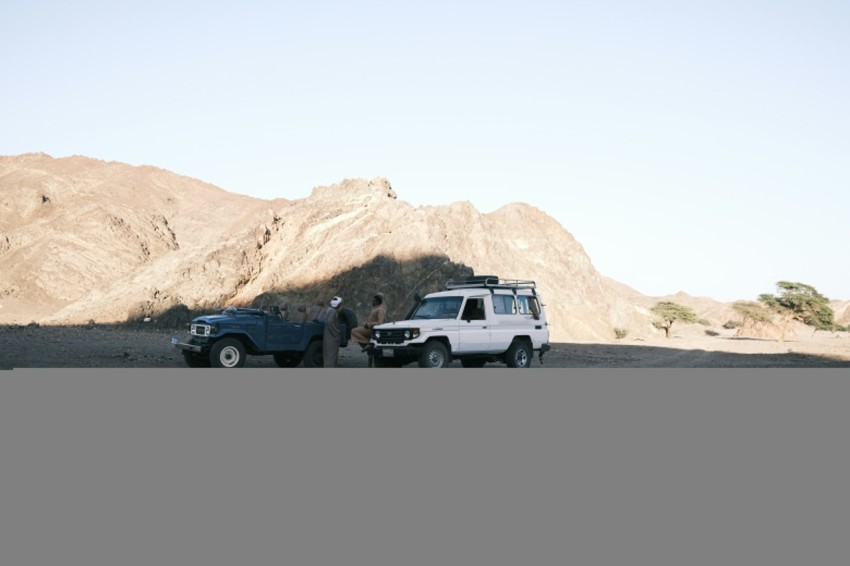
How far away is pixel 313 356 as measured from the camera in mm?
21094

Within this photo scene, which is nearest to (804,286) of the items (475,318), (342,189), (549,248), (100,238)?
(549,248)

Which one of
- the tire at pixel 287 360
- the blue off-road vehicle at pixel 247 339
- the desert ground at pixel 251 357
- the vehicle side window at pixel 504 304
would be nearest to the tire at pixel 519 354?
the vehicle side window at pixel 504 304

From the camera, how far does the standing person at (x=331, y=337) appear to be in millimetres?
20531

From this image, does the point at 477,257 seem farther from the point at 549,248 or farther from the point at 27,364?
the point at 27,364

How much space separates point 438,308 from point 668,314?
55756 millimetres

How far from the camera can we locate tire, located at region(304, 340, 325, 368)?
69.1 feet

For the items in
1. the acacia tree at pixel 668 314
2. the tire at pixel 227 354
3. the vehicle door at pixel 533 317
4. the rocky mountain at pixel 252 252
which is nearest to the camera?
the tire at pixel 227 354

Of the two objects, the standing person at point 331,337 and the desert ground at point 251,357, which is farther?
the desert ground at point 251,357

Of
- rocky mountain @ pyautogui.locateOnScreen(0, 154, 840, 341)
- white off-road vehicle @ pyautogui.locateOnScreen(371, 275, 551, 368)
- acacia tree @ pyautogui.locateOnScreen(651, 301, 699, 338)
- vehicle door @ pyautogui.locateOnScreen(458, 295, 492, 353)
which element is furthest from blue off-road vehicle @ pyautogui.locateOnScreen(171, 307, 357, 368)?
acacia tree @ pyautogui.locateOnScreen(651, 301, 699, 338)

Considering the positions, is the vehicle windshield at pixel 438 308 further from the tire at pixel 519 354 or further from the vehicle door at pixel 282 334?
the vehicle door at pixel 282 334

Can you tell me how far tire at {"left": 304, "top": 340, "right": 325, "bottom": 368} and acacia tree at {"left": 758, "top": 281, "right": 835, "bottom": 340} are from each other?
48.3 meters

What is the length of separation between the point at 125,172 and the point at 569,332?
75.1m

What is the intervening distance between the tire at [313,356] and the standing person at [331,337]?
40 centimetres

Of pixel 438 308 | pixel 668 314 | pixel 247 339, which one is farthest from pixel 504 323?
pixel 668 314
